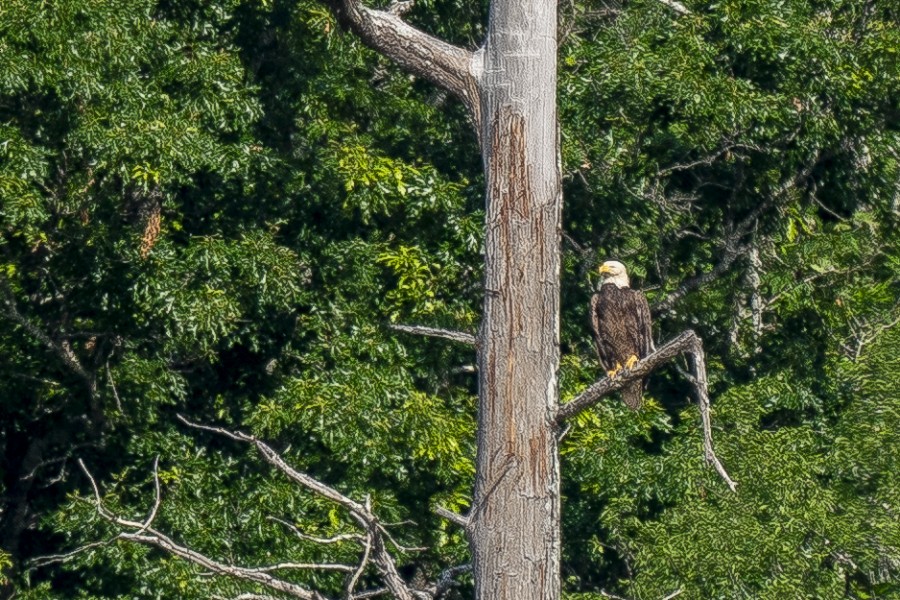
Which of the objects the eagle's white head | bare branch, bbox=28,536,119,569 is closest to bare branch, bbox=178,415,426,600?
bare branch, bbox=28,536,119,569

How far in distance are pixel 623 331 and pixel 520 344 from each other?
10.9 feet

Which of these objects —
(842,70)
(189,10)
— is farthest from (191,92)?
(842,70)

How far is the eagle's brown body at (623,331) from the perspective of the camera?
10156 millimetres

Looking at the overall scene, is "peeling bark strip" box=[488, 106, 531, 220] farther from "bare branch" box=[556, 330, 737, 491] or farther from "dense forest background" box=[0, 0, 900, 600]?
"dense forest background" box=[0, 0, 900, 600]

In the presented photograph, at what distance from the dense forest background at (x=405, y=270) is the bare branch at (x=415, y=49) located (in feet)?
9.92

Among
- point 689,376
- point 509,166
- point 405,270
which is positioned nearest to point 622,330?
point 405,270

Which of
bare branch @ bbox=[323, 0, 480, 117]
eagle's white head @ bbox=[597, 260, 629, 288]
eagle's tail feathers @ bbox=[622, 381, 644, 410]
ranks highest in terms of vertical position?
eagle's white head @ bbox=[597, 260, 629, 288]

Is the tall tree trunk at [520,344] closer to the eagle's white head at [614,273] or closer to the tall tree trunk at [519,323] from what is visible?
the tall tree trunk at [519,323]

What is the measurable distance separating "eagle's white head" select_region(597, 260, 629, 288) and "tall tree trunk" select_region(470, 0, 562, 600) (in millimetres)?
3531

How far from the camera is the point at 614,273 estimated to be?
34.8 ft

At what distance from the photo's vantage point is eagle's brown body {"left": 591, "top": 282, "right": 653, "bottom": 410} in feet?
33.3

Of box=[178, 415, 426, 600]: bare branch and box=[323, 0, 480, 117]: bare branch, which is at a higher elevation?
box=[323, 0, 480, 117]: bare branch

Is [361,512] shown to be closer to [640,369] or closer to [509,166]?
[640,369]

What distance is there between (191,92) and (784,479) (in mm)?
4028
